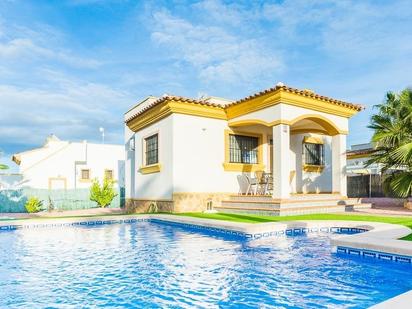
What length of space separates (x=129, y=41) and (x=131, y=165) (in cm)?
722

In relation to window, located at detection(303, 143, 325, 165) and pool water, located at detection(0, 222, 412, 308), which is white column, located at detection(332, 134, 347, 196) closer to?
window, located at detection(303, 143, 325, 165)

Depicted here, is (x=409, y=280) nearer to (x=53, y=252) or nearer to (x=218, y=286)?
(x=218, y=286)

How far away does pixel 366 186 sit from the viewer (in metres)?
22.9

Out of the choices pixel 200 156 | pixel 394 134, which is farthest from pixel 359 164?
pixel 200 156

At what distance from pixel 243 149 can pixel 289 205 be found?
487 centimetres

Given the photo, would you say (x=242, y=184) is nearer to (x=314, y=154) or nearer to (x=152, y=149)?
(x=152, y=149)

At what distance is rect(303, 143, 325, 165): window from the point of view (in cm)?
1916

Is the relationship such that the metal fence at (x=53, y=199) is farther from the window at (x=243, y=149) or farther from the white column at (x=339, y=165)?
the white column at (x=339, y=165)

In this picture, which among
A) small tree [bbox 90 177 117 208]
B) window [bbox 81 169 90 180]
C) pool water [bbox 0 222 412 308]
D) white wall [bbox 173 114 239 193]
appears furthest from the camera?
window [bbox 81 169 90 180]

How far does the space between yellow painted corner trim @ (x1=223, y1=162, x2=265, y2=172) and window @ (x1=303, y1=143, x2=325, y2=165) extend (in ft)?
10.9

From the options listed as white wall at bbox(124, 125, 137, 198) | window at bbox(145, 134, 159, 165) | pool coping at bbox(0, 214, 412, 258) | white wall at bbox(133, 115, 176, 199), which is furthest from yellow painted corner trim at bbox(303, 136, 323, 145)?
white wall at bbox(124, 125, 137, 198)

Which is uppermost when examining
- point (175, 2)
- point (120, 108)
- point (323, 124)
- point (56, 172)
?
point (175, 2)

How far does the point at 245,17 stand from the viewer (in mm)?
15656

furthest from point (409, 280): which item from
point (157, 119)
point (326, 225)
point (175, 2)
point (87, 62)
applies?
point (87, 62)
